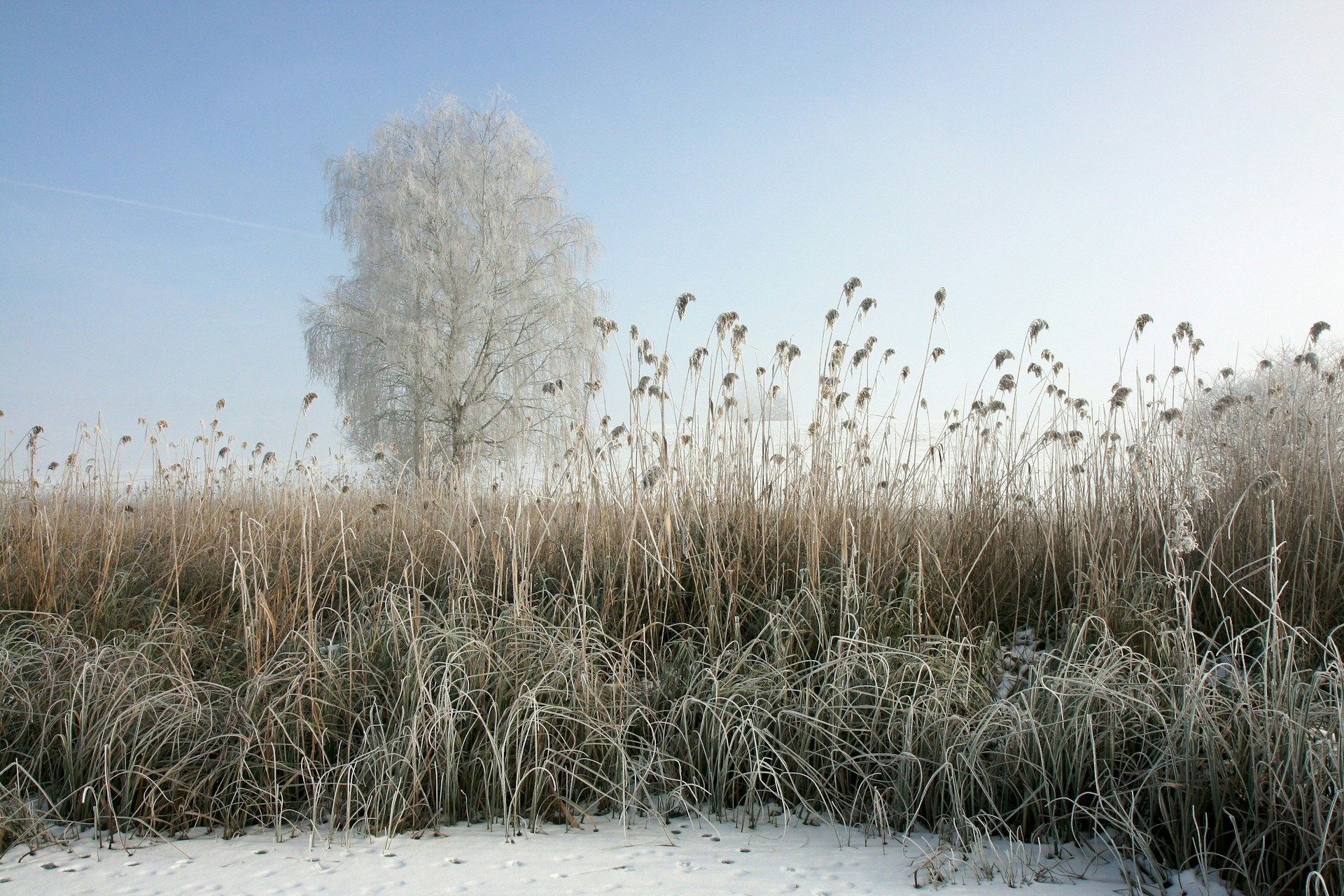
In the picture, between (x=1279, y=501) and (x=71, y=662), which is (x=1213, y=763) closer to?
(x=1279, y=501)

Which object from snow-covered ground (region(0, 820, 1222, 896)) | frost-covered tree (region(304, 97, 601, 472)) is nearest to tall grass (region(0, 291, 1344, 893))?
snow-covered ground (region(0, 820, 1222, 896))

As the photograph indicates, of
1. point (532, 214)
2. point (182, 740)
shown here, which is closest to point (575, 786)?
point (182, 740)

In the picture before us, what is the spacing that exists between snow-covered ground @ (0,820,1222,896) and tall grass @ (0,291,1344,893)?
0.08m

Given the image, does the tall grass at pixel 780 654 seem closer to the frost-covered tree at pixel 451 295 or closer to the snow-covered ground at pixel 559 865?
the snow-covered ground at pixel 559 865

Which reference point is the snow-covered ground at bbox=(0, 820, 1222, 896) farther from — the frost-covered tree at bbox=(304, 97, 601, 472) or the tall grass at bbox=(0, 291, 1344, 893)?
the frost-covered tree at bbox=(304, 97, 601, 472)

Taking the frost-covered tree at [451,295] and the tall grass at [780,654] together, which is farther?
the frost-covered tree at [451,295]

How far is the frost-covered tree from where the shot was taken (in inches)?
683

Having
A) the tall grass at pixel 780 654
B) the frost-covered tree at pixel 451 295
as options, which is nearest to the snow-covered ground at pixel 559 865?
the tall grass at pixel 780 654

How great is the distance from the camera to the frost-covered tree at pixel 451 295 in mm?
17359

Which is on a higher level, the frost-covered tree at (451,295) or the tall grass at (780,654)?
the frost-covered tree at (451,295)

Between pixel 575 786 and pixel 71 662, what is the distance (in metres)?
1.94

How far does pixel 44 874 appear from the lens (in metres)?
2.05

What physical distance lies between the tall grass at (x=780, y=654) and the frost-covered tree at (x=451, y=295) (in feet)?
43.3

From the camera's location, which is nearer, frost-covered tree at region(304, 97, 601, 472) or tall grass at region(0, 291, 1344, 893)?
tall grass at region(0, 291, 1344, 893)
